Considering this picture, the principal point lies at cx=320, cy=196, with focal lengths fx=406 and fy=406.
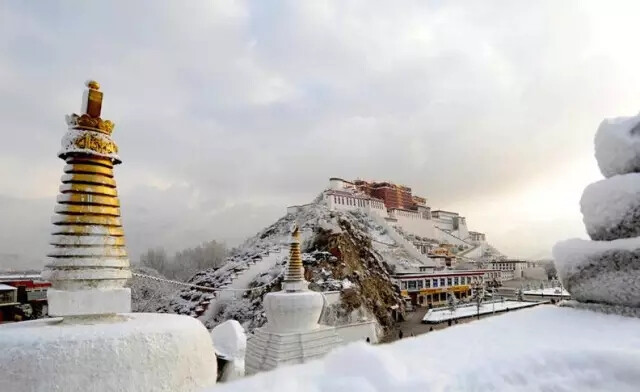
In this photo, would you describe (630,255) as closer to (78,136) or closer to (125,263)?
(125,263)

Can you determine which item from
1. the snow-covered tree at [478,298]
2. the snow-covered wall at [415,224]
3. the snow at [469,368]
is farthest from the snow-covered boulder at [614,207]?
the snow-covered wall at [415,224]

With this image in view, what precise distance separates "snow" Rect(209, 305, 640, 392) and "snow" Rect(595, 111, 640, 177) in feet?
6.98

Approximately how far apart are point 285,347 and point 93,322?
A: 9093 millimetres

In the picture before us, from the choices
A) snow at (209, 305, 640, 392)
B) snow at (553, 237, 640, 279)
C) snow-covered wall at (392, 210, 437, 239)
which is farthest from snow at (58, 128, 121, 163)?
snow-covered wall at (392, 210, 437, 239)

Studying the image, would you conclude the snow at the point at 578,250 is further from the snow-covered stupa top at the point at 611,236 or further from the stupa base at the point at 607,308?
the stupa base at the point at 607,308

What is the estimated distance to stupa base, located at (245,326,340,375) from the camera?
13.2 metres

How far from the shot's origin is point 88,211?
548cm

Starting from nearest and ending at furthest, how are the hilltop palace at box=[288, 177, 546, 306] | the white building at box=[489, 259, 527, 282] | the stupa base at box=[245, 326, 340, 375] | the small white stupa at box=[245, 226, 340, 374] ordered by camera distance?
the stupa base at box=[245, 326, 340, 375] → the small white stupa at box=[245, 226, 340, 374] → the hilltop palace at box=[288, 177, 546, 306] → the white building at box=[489, 259, 527, 282]

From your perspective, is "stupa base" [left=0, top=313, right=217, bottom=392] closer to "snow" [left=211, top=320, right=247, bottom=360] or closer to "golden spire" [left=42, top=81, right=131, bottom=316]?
"golden spire" [left=42, top=81, right=131, bottom=316]

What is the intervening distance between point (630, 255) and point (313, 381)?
329 cm

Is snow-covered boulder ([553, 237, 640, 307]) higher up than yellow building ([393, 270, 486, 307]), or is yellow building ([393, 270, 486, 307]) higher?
snow-covered boulder ([553, 237, 640, 307])

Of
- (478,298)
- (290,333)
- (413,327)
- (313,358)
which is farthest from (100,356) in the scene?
(478,298)

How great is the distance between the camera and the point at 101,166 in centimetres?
577

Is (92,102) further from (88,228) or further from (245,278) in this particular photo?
(245,278)
